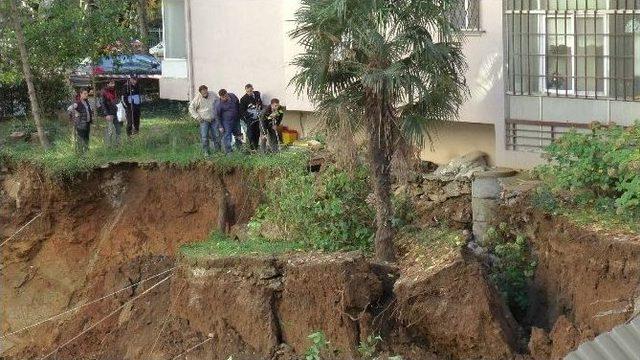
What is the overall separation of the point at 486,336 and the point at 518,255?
1.89 meters

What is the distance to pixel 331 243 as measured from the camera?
18.9 meters

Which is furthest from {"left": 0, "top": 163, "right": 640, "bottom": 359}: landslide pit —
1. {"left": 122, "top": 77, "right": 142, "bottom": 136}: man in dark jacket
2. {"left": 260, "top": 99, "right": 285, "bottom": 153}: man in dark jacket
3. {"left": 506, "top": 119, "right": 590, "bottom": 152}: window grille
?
{"left": 122, "top": 77, "right": 142, "bottom": 136}: man in dark jacket

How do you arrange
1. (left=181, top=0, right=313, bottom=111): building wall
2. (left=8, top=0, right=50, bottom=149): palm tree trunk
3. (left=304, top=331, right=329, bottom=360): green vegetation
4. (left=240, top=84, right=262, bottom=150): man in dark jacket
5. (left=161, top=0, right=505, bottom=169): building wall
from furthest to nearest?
1. (left=8, top=0, right=50, bottom=149): palm tree trunk
2. (left=181, top=0, right=313, bottom=111): building wall
3. (left=240, top=84, right=262, bottom=150): man in dark jacket
4. (left=161, top=0, right=505, bottom=169): building wall
5. (left=304, top=331, right=329, bottom=360): green vegetation

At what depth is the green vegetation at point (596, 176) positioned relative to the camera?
619 inches

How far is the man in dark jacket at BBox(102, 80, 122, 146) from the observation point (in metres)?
24.9

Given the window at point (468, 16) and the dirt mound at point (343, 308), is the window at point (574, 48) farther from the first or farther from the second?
the dirt mound at point (343, 308)

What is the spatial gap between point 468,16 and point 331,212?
3973 mm

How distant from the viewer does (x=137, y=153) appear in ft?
78.8

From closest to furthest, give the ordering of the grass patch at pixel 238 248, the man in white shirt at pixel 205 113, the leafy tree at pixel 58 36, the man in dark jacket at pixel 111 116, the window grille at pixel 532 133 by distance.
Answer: the window grille at pixel 532 133
the grass patch at pixel 238 248
the man in white shirt at pixel 205 113
the man in dark jacket at pixel 111 116
the leafy tree at pixel 58 36

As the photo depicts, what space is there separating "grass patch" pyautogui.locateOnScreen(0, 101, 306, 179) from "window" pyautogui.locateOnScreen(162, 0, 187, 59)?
6.13ft

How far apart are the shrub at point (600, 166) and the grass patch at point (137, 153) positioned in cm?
547

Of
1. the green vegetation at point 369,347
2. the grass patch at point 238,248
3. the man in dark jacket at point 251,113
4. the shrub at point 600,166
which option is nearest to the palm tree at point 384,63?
the shrub at point 600,166

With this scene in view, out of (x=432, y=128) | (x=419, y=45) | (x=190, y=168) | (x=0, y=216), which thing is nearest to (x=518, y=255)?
(x=432, y=128)

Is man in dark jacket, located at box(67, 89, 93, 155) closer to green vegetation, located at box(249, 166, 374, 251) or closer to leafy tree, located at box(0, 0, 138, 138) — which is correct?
leafy tree, located at box(0, 0, 138, 138)
